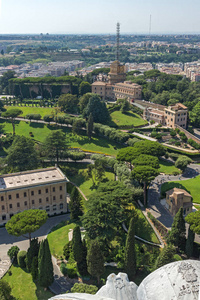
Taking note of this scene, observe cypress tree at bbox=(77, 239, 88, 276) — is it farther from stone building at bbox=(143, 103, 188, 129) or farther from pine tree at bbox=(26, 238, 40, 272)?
stone building at bbox=(143, 103, 188, 129)

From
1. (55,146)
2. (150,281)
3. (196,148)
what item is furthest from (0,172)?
(150,281)

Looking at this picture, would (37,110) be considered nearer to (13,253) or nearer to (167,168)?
(167,168)

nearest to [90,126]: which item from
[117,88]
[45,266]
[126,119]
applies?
[126,119]

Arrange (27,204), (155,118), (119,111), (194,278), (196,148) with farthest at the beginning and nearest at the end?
(119,111), (155,118), (196,148), (27,204), (194,278)

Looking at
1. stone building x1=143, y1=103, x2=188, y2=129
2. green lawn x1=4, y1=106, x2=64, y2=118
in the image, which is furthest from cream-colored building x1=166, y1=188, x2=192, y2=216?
green lawn x1=4, y1=106, x2=64, y2=118

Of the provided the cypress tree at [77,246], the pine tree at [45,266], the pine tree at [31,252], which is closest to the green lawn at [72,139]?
the cypress tree at [77,246]

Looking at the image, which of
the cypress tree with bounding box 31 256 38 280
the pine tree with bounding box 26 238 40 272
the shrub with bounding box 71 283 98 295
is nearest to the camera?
the shrub with bounding box 71 283 98 295

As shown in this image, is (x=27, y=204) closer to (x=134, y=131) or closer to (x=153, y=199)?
(x=153, y=199)
